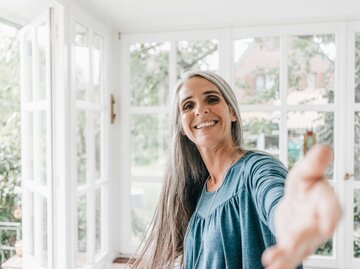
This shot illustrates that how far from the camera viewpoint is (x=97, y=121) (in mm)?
2242

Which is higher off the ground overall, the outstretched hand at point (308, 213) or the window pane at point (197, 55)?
the window pane at point (197, 55)

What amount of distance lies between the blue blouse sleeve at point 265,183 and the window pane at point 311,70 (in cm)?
141

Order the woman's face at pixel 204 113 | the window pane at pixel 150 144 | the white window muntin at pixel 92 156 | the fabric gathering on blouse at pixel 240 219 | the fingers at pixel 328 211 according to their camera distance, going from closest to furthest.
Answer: the fingers at pixel 328 211
the fabric gathering on blouse at pixel 240 219
the woman's face at pixel 204 113
the white window muntin at pixel 92 156
the window pane at pixel 150 144

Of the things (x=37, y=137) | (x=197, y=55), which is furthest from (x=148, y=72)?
(x=37, y=137)

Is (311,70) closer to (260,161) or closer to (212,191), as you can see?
(212,191)

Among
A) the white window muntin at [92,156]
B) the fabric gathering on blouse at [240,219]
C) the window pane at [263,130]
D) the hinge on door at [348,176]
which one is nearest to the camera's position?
the fabric gathering on blouse at [240,219]

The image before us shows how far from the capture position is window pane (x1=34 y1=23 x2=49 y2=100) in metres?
1.74

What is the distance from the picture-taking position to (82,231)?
211 cm

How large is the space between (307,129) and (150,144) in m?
1.77

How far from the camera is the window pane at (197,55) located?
92.4 inches

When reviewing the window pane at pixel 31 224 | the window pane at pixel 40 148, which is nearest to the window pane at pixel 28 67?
the window pane at pixel 40 148

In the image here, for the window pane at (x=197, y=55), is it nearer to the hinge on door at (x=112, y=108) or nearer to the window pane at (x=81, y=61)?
the hinge on door at (x=112, y=108)

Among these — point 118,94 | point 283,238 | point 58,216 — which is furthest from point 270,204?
point 118,94

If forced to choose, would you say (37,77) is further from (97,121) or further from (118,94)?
(118,94)
